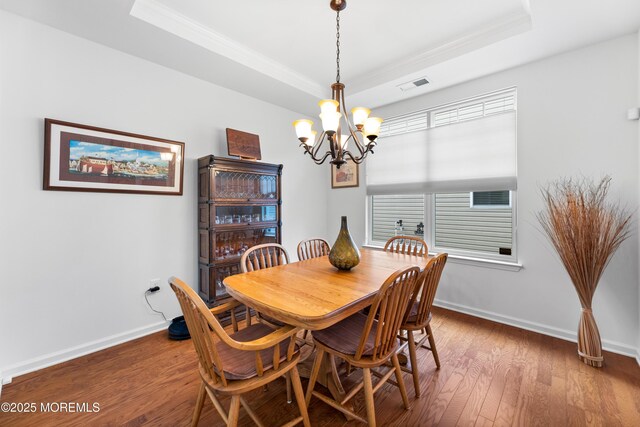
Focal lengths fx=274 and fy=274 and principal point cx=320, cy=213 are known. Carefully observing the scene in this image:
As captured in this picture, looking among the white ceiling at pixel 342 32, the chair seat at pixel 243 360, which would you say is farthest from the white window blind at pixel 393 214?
the chair seat at pixel 243 360

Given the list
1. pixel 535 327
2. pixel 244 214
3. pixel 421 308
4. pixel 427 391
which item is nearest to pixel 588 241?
pixel 535 327

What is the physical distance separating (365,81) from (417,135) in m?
0.94

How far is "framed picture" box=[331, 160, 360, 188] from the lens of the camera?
417 centimetres

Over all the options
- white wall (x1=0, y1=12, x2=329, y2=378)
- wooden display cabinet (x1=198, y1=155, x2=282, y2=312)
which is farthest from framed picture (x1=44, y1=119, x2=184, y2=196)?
wooden display cabinet (x1=198, y1=155, x2=282, y2=312)

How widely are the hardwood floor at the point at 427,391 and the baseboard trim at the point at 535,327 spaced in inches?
3.3

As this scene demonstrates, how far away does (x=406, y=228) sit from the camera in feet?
12.2

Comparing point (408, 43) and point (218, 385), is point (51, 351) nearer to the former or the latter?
point (218, 385)

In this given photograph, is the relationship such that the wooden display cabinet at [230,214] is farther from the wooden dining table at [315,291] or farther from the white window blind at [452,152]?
the white window blind at [452,152]

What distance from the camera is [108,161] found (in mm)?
2453

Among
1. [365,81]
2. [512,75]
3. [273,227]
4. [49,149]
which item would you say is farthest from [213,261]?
[512,75]

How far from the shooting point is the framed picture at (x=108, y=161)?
2199 mm

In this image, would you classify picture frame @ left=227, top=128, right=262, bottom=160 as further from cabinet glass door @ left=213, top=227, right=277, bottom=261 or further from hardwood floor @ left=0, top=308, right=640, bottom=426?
hardwood floor @ left=0, top=308, right=640, bottom=426

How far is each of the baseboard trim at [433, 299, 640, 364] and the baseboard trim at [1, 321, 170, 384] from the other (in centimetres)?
322

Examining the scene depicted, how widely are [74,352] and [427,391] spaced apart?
9.26 feet
